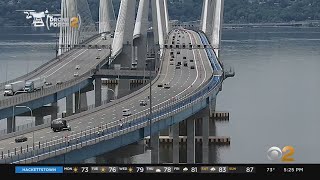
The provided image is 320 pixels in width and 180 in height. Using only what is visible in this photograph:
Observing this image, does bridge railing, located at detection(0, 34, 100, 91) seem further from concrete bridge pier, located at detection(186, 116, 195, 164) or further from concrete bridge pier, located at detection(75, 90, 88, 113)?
concrete bridge pier, located at detection(186, 116, 195, 164)

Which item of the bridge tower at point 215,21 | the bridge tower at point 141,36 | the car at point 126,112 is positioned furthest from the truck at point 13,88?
the bridge tower at point 141,36

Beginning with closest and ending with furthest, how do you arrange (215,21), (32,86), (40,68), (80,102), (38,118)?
(38,118) < (32,86) < (80,102) < (40,68) < (215,21)

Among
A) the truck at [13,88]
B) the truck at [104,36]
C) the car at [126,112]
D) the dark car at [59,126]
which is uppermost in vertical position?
the dark car at [59,126]

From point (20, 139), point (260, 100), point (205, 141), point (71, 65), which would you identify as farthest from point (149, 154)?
point (71, 65)

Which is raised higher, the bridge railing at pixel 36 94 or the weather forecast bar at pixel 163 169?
the weather forecast bar at pixel 163 169

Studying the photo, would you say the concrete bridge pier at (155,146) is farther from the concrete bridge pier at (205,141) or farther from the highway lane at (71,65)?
the highway lane at (71,65)

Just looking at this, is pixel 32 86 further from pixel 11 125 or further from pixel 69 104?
pixel 69 104
